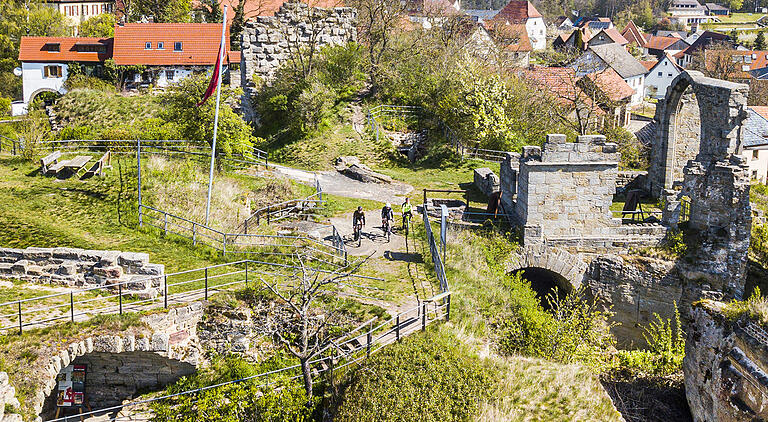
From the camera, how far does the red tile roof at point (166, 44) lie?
4025 cm

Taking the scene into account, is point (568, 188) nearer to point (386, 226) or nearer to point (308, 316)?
point (386, 226)

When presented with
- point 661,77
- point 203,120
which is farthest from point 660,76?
point 203,120

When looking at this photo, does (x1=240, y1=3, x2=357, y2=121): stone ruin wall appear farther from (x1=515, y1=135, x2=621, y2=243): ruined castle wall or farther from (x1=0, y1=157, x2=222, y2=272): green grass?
(x1=515, y1=135, x2=621, y2=243): ruined castle wall

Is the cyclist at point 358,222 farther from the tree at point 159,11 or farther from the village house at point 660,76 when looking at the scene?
the village house at point 660,76

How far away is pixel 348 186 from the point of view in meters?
27.2

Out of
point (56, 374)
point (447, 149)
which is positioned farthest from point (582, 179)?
point (56, 374)

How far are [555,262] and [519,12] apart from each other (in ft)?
310

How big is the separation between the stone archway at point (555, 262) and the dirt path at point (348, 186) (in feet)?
18.9

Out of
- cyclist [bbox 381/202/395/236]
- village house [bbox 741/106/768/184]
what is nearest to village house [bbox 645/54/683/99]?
village house [bbox 741/106/768/184]

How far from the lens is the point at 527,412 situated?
14680mm

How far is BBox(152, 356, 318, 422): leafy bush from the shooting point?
48.3 feet

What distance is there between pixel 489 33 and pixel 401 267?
4754 centimetres

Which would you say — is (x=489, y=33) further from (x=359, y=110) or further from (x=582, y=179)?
(x=582, y=179)

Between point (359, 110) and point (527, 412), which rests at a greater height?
point (359, 110)
